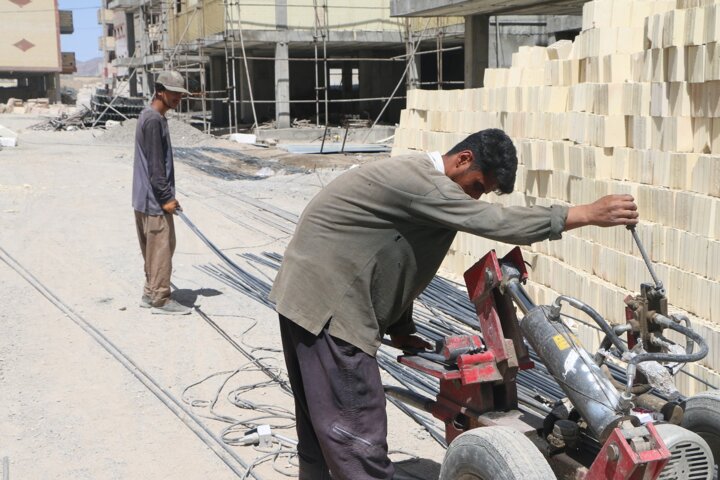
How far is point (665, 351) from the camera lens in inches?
126

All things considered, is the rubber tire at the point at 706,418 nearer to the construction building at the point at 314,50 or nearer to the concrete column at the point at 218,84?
the construction building at the point at 314,50

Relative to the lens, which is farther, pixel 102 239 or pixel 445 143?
pixel 102 239

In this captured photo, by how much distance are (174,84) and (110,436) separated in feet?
10.1

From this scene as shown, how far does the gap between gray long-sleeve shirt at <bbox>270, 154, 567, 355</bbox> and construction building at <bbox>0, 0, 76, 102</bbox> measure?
57773 millimetres

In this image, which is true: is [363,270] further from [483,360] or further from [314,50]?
[314,50]

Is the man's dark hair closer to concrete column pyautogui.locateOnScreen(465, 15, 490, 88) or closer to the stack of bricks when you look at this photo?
the stack of bricks


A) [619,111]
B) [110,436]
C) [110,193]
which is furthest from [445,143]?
[110,193]

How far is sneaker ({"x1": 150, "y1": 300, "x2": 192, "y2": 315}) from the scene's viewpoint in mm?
7277

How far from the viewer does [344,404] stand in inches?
128

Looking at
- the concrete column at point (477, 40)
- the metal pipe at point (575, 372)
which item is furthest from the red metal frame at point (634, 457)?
the concrete column at point (477, 40)

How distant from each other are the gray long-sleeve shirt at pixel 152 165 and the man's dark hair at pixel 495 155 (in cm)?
431

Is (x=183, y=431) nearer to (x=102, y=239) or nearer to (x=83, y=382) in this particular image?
(x=83, y=382)

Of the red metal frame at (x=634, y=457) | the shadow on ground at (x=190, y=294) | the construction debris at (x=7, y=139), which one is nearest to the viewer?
the red metal frame at (x=634, y=457)

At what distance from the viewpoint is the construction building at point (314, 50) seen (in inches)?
975
